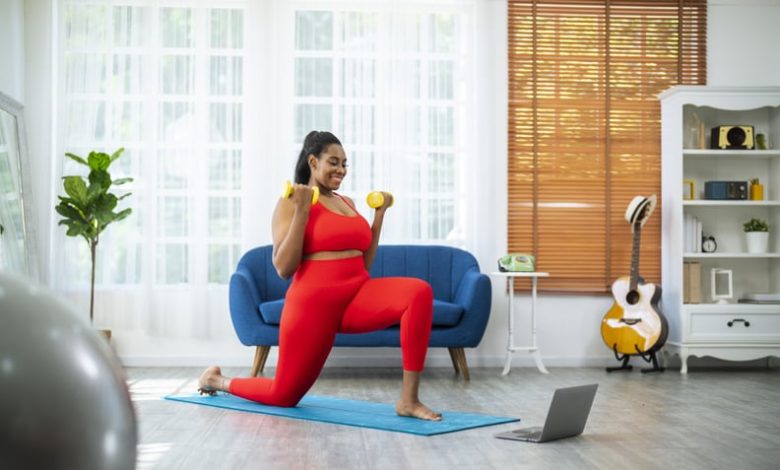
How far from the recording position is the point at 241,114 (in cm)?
639

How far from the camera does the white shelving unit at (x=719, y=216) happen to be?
6078mm

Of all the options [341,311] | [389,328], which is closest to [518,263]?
[389,328]

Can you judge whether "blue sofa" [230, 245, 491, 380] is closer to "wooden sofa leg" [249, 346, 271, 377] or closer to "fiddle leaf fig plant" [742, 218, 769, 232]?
"wooden sofa leg" [249, 346, 271, 377]

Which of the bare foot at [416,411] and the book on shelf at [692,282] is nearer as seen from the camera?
the bare foot at [416,411]

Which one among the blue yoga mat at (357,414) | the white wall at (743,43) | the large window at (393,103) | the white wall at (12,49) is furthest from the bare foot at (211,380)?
the white wall at (743,43)

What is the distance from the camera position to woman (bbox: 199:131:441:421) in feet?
12.3

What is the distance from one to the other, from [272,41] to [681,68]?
2870mm

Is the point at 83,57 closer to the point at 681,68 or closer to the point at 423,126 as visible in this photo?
the point at 423,126

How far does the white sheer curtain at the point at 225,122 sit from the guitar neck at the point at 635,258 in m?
1.14

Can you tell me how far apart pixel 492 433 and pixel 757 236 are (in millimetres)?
3532

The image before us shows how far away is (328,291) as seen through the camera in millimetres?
3799

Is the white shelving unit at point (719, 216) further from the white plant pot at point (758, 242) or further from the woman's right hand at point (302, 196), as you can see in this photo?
the woman's right hand at point (302, 196)

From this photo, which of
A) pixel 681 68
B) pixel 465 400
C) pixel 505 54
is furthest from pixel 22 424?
pixel 681 68

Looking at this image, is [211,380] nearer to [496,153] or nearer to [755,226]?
[496,153]
